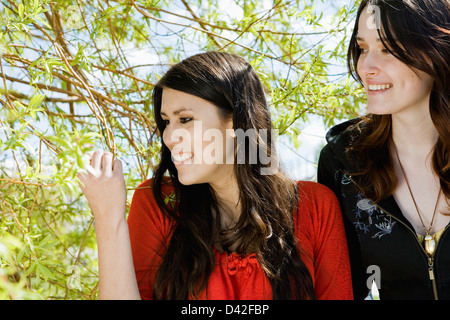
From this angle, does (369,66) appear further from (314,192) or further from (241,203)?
Result: (241,203)

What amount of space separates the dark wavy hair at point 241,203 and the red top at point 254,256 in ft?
0.12

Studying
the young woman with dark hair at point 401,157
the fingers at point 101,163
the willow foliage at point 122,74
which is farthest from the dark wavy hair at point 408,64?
the fingers at point 101,163

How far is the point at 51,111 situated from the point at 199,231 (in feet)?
3.62

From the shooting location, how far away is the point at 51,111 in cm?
283

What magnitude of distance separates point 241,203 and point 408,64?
737mm

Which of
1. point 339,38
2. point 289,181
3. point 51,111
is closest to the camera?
point 289,181

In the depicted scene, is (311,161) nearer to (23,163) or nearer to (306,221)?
→ (306,221)

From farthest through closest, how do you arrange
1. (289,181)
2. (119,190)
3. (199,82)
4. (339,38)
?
(339,38) → (289,181) → (199,82) → (119,190)

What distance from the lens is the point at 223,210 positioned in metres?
2.24

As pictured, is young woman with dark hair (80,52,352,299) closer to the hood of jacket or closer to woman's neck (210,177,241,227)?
woman's neck (210,177,241,227)

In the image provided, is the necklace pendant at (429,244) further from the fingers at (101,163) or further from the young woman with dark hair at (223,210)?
the fingers at (101,163)

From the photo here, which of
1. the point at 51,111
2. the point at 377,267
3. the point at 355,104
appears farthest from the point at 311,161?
the point at 51,111

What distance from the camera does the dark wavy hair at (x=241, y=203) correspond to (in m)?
2.01

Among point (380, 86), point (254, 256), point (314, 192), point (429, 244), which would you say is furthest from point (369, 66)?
point (254, 256)
